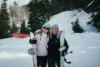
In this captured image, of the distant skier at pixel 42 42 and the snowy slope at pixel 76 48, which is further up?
the distant skier at pixel 42 42

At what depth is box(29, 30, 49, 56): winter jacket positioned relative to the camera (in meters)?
4.80

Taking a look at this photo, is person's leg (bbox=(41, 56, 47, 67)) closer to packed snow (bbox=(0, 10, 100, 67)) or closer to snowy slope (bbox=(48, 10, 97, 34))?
packed snow (bbox=(0, 10, 100, 67))

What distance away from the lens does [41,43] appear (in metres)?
4.82

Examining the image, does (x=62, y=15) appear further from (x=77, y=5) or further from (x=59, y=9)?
(x=77, y=5)

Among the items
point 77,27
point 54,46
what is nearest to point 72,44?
point 77,27

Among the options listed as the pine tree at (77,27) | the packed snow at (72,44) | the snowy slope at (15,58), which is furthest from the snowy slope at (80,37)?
the snowy slope at (15,58)

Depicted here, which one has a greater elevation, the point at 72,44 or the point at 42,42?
the point at 42,42

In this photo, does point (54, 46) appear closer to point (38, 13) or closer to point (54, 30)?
point (54, 30)

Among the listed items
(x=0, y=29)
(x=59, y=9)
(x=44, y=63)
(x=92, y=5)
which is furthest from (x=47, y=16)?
(x=44, y=63)

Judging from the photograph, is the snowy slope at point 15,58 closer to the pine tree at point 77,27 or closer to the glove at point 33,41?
the glove at point 33,41

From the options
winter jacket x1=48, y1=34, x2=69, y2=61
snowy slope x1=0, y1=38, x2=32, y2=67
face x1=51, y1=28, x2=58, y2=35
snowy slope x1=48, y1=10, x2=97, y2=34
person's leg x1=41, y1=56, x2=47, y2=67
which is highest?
snowy slope x1=48, y1=10, x2=97, y2=34

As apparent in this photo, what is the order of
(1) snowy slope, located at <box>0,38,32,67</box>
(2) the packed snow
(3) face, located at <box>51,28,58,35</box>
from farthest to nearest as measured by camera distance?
(2) the packed snow → (1) snowy slope, located at <box>0,38,32,67</box> → (3) face, located at <box>51,28,58,35</box>

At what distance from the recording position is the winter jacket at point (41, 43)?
189 inches

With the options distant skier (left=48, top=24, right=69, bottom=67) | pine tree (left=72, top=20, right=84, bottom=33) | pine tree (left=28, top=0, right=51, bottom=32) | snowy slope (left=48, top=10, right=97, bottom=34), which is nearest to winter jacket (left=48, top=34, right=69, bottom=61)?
distant skier (left=48, top=24, right=69, bottom=67)
